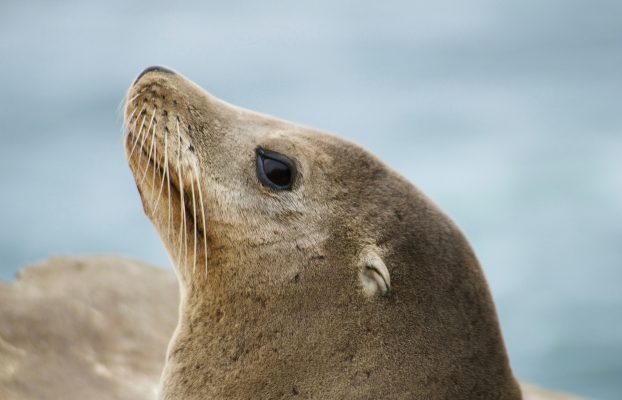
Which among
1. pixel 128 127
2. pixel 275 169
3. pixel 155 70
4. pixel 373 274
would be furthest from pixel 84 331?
pixel 373 274

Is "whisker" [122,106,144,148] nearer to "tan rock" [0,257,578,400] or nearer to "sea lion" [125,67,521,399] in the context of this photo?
"sea lion" [125,67,521,399]

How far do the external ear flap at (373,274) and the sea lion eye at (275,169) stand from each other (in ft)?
1.72

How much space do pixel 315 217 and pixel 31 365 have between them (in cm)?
220

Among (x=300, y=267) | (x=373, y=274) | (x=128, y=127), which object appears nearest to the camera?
(x=373, y=274)

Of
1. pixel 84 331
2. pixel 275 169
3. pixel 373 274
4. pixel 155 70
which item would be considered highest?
pixel 155 70

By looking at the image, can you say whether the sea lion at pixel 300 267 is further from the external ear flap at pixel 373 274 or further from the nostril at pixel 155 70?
the nostril at pixel 155 70

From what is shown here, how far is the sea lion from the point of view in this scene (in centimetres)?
463

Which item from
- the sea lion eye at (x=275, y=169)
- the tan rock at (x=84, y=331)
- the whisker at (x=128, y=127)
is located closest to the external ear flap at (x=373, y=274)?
the sea lion eye at (x=275, y=169)

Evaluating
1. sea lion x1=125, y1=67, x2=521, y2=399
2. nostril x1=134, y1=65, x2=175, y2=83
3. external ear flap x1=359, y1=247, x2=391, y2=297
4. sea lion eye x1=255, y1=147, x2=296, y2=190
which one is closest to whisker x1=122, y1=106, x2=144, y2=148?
sea lion x1=125, y1=67, x2=521, y2=399

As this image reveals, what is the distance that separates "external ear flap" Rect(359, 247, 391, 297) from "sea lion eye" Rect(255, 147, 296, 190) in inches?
20.7

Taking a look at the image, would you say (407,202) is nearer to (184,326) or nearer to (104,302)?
(184,326)

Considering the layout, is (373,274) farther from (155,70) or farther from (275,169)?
(155,70)

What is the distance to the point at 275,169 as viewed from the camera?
501 cm

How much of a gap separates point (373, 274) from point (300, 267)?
0.35 metres
